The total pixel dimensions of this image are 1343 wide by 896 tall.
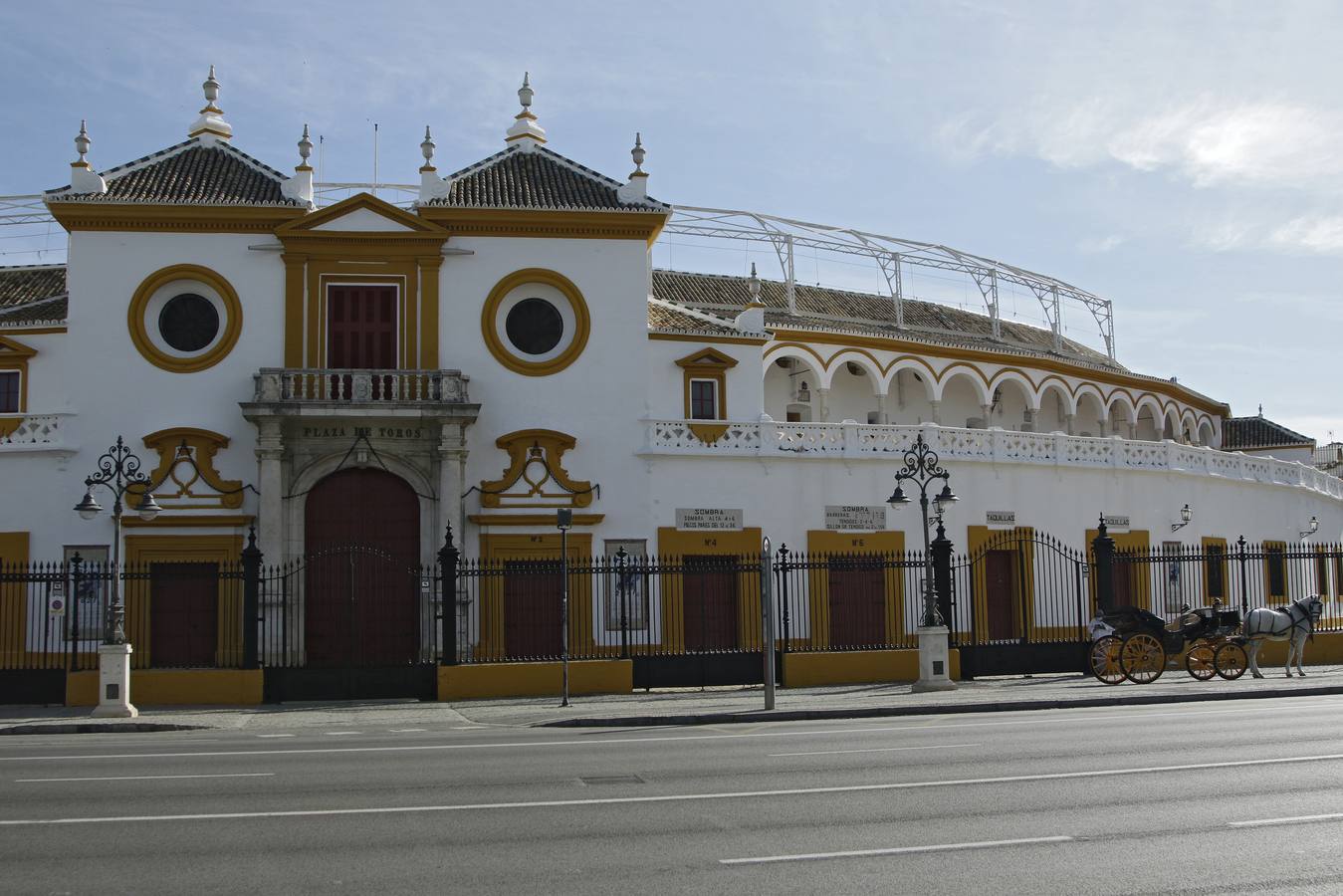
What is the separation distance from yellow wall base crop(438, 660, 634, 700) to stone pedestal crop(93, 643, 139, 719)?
15.7ft

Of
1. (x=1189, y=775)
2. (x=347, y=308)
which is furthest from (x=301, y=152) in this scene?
(x=1189, y=775)

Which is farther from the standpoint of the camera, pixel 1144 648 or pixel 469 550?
pixel 469 550

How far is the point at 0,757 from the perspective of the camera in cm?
1416

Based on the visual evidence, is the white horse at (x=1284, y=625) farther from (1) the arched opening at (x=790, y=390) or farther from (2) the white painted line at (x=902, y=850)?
(1) the arched opening at (x=790, y=390)

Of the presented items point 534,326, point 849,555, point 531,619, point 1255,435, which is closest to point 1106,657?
point 849,555

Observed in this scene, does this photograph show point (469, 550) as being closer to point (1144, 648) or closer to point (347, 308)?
point (347, 308)

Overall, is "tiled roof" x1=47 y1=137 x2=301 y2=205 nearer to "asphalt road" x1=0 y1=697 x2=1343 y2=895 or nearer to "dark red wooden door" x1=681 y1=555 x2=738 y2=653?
"dark red wooden door" x1=681 y1=555 x2=738 y2=653

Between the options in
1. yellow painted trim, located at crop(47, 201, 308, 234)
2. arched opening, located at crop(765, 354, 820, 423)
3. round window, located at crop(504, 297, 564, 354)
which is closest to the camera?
yellow painted trim, located at crop(47, 201, 308, 234)

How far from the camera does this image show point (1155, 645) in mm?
22094

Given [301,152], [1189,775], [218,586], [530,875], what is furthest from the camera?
[301,152]

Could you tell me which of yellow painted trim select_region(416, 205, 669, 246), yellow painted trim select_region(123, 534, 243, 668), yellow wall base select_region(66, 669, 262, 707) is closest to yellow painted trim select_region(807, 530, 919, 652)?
yellow painted trim select_region(416, 205, 669, 246)

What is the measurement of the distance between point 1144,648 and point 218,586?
1756cm

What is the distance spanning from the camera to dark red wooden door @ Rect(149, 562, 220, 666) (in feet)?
90.4

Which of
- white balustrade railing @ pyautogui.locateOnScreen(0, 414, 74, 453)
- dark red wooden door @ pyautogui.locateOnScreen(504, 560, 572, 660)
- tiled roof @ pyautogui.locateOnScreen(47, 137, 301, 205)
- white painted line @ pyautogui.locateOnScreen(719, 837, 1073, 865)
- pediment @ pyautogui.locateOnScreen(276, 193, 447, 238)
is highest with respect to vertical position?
tiled roof @ pyautogui.locateOnScreen(47, 137, 301, 205)
